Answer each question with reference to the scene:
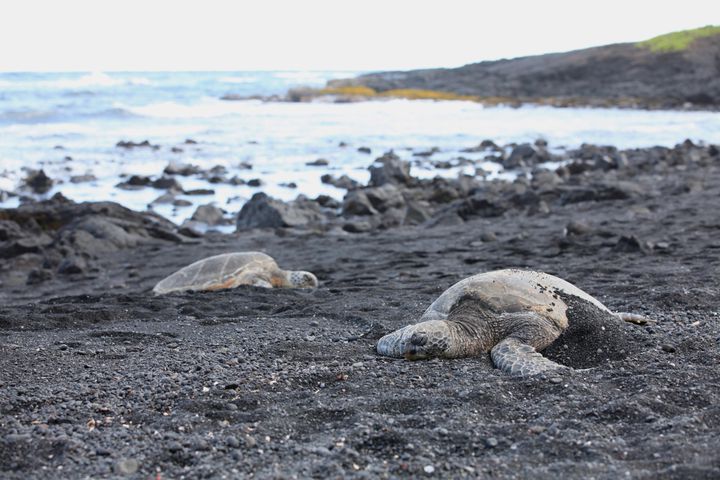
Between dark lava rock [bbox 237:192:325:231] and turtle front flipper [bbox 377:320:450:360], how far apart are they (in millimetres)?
6926

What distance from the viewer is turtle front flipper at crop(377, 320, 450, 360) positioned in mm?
4266

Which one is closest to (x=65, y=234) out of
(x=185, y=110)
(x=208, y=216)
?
(x=208, y=216)

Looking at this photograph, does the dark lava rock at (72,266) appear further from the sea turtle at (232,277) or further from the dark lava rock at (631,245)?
the dark lava rock at (631,245)

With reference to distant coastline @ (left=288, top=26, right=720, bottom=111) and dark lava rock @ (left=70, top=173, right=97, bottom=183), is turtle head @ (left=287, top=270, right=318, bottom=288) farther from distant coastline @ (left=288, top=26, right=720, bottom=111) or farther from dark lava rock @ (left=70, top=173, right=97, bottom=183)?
distant coastline @ (left=288, top=26, right=720, bottom=111)

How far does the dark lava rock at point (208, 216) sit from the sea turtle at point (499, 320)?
7921 millimetres

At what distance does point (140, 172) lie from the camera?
58.9 ft

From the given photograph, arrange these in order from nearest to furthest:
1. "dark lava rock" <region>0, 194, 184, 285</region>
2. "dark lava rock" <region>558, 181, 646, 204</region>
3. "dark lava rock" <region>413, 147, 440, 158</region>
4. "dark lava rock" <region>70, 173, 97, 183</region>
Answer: "dark lava rock" <region>0, 194, 184, 285</region>, "dark lava rock" <region>558, 181, 646, 204</region>, "dark lava rock" <region>70, 173, 97, 183</region>, "dark lava rock" <region>413, 147, 440, 158</region>

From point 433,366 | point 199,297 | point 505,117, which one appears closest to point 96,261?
point 199,297

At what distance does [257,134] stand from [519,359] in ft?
78.2

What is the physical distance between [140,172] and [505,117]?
2291 cm

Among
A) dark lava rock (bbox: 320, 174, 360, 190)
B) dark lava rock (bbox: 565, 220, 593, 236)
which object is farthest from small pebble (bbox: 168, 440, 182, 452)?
dark lava rock (bbox: 320, 174, 360, 190)

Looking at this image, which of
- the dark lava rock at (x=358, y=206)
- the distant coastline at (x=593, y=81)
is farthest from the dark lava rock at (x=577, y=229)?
the distant coastline at (x=593, y=81)

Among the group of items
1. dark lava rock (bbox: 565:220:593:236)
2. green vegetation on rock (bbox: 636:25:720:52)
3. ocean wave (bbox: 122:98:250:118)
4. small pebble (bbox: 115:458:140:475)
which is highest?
green vegetation on rock (bbox: 636:25:720:52)

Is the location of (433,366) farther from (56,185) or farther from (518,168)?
(518,168)
